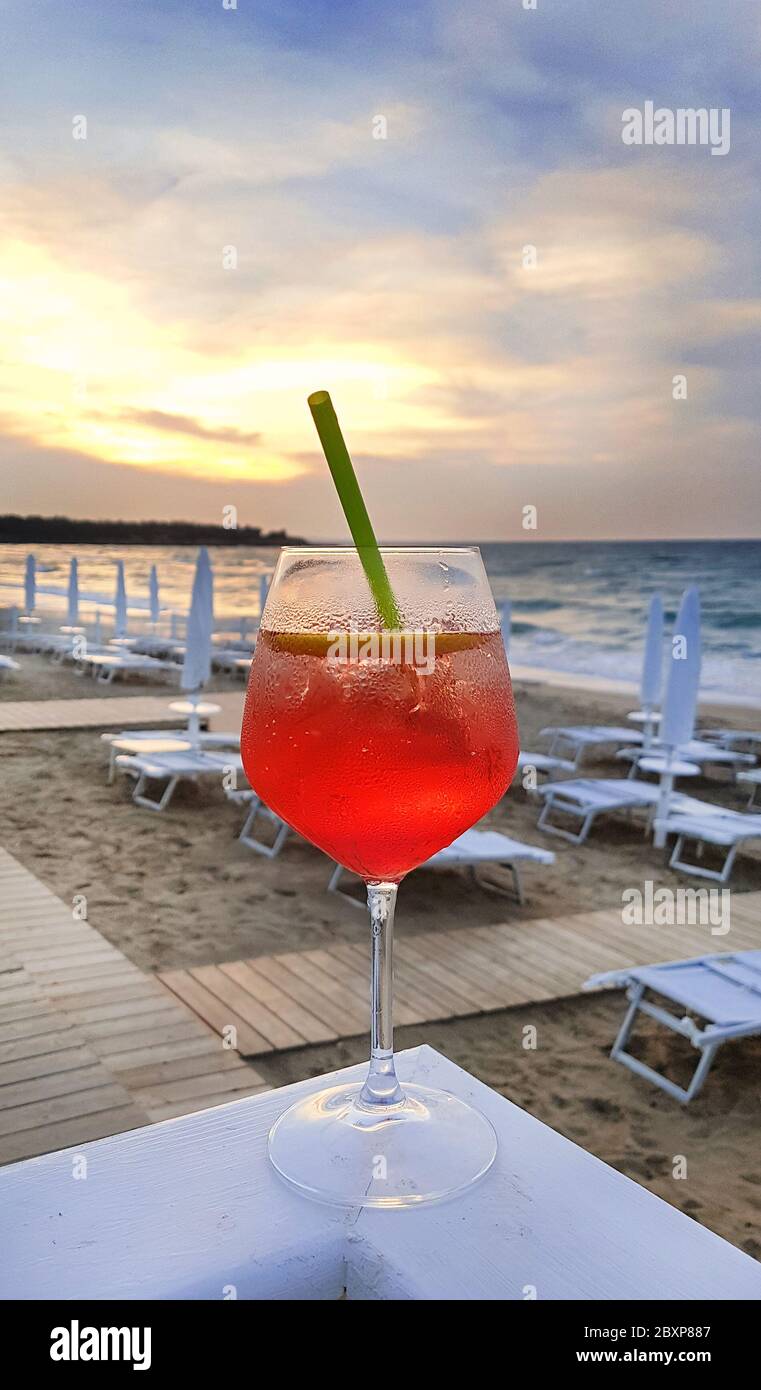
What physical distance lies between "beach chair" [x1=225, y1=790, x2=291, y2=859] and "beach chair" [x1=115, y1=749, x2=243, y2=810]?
0.98 feet

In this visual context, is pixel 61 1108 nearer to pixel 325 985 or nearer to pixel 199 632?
pixel 325 985

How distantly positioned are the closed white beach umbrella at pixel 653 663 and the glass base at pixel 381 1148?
889cm

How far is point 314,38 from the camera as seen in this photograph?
10.1m

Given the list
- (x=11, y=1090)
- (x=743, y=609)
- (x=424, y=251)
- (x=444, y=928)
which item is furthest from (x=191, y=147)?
(x=743, y=609)

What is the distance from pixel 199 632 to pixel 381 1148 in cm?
901

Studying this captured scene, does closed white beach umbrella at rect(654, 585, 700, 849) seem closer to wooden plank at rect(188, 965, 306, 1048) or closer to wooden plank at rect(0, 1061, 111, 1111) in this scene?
wooden plank at rect(188, 965, 306, 1048)

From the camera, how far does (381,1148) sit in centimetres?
76

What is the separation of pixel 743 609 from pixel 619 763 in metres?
24.3

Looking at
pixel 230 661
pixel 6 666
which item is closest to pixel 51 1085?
pixel 6 666

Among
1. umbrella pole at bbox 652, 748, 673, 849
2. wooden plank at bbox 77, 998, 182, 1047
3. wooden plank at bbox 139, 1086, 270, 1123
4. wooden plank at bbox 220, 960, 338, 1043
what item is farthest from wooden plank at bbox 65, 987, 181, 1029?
umbrella pole at bbox 652, 748, 673, 849

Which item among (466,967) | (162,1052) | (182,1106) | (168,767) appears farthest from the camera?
(168,767)

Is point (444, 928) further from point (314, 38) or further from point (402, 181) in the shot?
point (402, 181)

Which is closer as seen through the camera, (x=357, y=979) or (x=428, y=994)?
(x=428, y=994)

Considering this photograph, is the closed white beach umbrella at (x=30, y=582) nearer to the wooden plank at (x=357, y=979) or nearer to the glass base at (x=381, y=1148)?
the wooden plank at (x=357, y=979)
